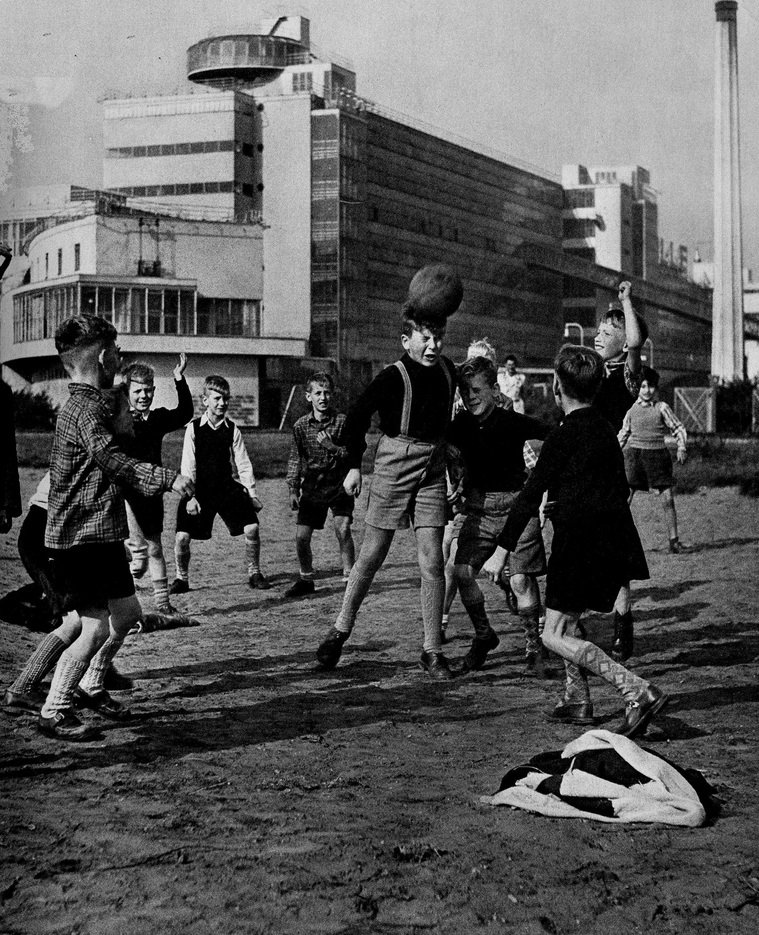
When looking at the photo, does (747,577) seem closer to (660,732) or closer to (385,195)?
(660,732)

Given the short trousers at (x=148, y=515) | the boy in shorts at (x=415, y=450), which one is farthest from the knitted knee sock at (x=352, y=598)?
the short trousers at (x=148, y=515)

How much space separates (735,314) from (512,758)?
50.1 meters

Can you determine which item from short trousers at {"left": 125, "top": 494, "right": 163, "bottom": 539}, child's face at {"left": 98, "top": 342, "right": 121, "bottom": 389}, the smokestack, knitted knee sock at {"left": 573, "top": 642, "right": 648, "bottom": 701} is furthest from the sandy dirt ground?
the smokestack

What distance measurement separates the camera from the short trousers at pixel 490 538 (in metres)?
7.52

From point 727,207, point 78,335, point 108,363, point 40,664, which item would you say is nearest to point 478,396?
point 108,363

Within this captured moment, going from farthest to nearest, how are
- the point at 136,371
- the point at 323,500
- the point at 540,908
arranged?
the point at 323,500 < the point at 136,371 < the point at 540,908

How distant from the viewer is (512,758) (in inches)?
208

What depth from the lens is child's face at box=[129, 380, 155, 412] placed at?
356 inches

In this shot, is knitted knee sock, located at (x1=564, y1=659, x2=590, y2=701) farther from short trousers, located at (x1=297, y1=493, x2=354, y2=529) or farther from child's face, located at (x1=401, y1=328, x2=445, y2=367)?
short trousers, located at (x1=297, y1=493, x2=354, y2=529)

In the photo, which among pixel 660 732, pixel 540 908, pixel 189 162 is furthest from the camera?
pixel 189 162

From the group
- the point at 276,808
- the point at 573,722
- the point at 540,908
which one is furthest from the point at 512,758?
the point at 540,908

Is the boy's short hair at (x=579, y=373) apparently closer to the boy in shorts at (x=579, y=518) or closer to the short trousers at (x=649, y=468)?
the boy in shorts at (x=579, y=518)

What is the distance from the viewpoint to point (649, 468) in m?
14.1

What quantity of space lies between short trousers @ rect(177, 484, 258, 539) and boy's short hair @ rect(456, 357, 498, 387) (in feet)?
12.0
